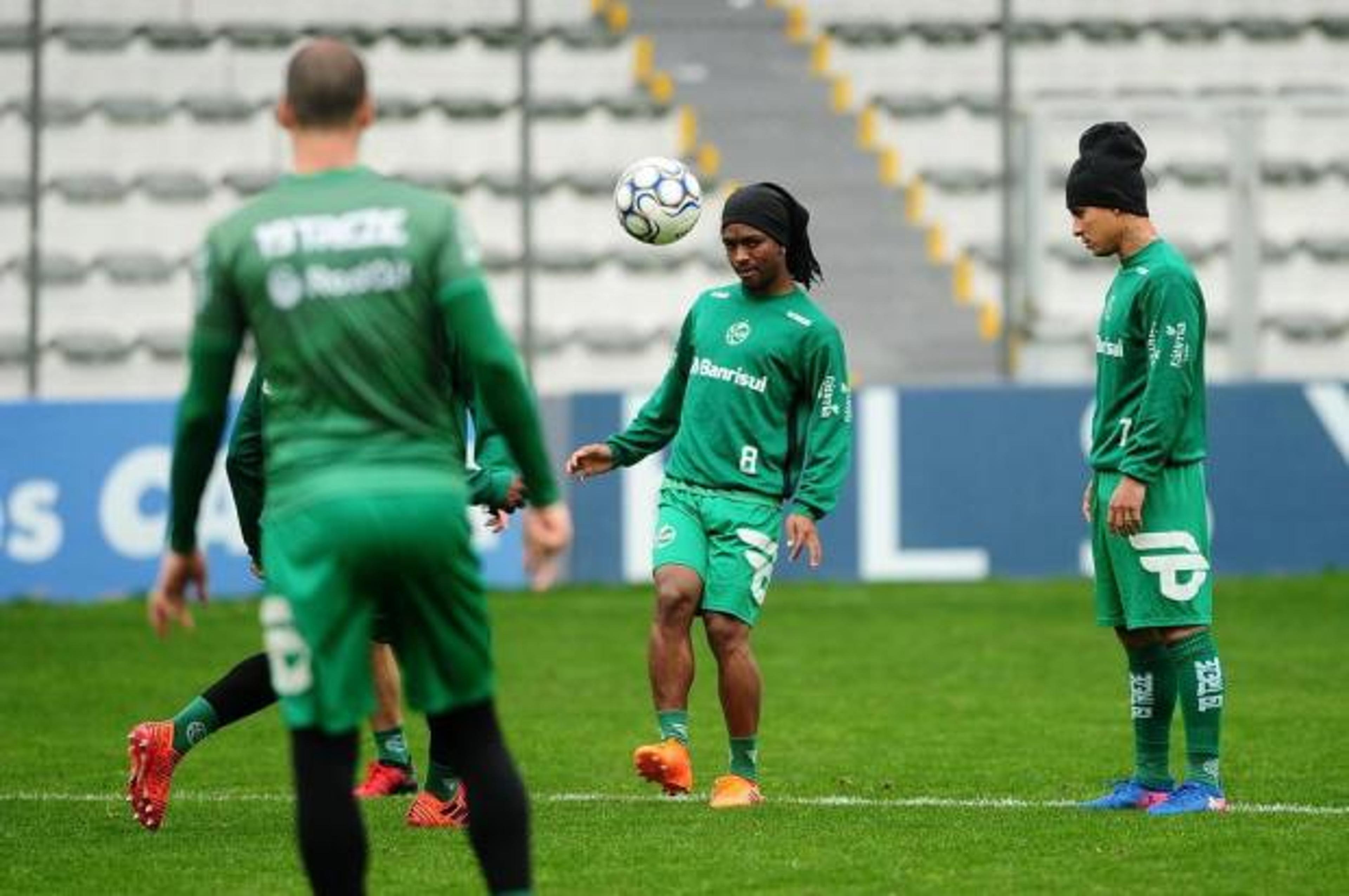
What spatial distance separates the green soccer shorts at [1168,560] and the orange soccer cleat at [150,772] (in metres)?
3.12

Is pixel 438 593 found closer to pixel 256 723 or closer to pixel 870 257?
pixel 256 723

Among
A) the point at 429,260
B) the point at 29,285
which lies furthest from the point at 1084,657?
the point at 429,260

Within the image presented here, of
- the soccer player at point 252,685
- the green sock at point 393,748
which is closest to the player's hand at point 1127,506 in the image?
the soccer player at point 252,685

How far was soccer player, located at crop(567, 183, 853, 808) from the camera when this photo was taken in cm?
931

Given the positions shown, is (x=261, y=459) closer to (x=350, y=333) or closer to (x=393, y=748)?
(x=393, y=748)

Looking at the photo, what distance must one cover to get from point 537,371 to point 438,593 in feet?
44.8

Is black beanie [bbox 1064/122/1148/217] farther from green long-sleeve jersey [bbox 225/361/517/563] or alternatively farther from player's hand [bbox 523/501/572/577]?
player's hand [bbox 523/501/572/577]

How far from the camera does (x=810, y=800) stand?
9438mm

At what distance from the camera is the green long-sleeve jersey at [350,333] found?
584cm

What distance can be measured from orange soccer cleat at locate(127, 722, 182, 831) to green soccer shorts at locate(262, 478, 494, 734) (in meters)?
2.91

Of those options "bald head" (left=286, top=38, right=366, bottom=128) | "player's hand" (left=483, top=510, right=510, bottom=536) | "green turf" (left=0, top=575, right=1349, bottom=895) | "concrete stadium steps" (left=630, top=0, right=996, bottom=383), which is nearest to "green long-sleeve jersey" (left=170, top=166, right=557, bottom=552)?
"bald head" (left=286, top=38, right=366, bottom=128)

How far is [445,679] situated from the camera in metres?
5.92

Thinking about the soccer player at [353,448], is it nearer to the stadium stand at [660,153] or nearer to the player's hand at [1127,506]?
the player's hand at [1127,506]

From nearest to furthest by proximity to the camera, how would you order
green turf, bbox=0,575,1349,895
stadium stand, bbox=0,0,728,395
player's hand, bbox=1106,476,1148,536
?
green turf, bbox=0,575,1349,895 → player's hand, bbox=1106,476,1148,536 → stadium stand, bbox=0,0,728,395
